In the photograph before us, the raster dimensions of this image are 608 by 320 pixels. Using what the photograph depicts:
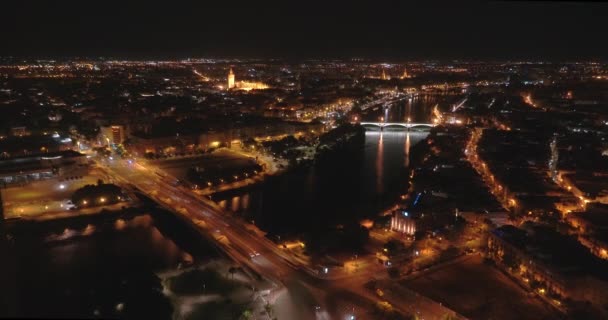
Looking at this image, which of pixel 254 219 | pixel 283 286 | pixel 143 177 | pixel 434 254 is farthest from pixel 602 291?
pixel 143 177

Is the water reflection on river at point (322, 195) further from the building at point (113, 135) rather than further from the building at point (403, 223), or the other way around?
the building at point (113, 135)

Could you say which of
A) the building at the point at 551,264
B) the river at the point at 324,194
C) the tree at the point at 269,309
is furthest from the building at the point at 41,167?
the building at the point at 551,264

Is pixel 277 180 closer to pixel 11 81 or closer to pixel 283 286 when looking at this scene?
pixel 283 286

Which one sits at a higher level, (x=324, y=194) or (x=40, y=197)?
(x=40, y=197)

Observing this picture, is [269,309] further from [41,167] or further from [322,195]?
[41,167]

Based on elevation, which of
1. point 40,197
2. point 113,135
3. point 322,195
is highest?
point 113,135

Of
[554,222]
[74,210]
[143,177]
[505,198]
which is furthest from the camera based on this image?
[143,177]

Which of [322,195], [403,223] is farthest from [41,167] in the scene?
[403,223]

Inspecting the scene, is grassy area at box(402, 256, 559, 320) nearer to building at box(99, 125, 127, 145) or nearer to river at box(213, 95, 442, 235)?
river at box(213, 95, 442, 235)

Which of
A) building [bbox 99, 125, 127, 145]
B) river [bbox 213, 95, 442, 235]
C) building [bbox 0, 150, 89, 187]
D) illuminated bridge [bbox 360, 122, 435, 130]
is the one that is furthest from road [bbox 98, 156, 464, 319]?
illuminated bridge [bbox 360, 122, 435, 130]
